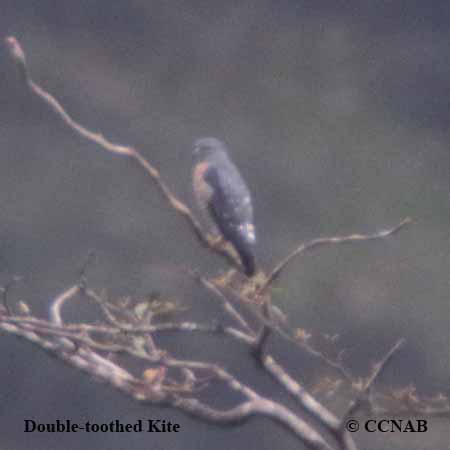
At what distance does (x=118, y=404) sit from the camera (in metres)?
4.32

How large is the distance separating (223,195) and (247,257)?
56 centimetres

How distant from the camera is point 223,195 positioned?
10.0 feet

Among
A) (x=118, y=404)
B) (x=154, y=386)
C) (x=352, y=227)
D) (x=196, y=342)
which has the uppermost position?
(x=352, y=227)

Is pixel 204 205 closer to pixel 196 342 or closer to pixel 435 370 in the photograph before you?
pixel 196 342

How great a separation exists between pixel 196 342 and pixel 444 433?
1.35 metres

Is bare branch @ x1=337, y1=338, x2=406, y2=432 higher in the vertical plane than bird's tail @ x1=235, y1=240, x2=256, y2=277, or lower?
lower

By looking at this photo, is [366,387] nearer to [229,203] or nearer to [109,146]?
[109,146]

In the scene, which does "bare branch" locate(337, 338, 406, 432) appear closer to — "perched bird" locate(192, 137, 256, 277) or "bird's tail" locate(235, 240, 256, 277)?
"bird's tail" locate(235, 240, 256, 277)

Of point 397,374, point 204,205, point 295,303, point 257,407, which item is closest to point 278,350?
point 295,303

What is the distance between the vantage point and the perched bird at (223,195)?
2850 millimetres

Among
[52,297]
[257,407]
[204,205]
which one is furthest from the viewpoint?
[52,297]

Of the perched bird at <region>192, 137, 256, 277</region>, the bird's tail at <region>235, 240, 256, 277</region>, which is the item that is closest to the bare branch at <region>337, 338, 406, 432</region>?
the bird's tail at <region>235, 240, 256, 277</region>

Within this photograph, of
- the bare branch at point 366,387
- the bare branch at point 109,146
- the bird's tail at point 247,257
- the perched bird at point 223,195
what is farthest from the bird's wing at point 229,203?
the bare branch at point 366,387

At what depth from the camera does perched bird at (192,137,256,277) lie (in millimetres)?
2850
